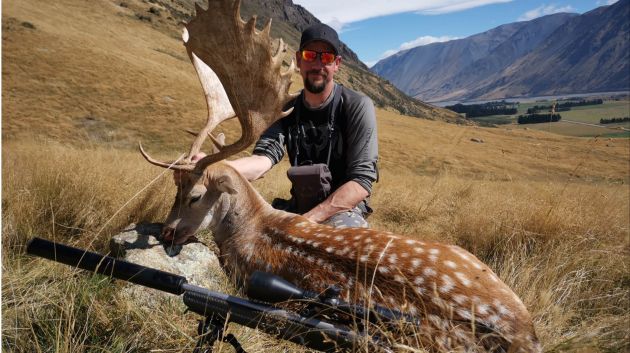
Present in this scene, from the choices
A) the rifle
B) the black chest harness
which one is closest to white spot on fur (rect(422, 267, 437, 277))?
the rifle

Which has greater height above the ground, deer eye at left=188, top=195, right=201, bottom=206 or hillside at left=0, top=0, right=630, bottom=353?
deer eye at left=188, top=195, right=201, bottom=206

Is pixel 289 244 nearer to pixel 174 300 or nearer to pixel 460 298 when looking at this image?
pixel 174 300

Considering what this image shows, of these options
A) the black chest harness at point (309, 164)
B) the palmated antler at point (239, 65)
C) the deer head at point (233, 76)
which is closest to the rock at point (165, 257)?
the deer head at point (233, 76)

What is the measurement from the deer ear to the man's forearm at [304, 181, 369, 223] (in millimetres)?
842

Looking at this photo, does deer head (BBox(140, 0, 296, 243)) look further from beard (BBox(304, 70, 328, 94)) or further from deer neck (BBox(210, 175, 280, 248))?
beard (BBox(304, 70, 328, 94))

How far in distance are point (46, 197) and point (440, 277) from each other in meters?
4.73

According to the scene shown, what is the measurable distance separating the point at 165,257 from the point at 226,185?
827 mm

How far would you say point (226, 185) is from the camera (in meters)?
3.80

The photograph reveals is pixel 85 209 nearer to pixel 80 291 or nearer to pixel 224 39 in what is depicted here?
pixel 80 291

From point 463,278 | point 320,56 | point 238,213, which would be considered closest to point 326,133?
point 320,56

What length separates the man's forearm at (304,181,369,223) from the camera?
4.29 m

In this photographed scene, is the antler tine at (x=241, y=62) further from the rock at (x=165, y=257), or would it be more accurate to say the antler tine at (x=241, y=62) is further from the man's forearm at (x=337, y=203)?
the man's forearm at (x=337, y=203)

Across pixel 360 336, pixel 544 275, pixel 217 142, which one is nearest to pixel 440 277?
pixel 360 336

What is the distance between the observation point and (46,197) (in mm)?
A: 5133
